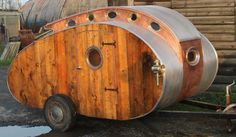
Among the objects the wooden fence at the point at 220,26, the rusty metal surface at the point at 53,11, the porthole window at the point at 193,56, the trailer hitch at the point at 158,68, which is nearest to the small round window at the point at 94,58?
the trailer hitch at the point at 158,68

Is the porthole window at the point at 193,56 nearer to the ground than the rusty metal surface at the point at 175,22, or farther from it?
nearer to the ground

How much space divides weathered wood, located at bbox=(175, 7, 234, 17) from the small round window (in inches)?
168

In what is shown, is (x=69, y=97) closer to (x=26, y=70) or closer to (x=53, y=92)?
(x=53, y=92)

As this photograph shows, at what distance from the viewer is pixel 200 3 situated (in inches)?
Answer: 425

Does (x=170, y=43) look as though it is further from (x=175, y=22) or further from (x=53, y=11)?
(x=53, y=11)

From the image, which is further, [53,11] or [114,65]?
[53,11]

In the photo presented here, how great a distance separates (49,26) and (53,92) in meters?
1.24

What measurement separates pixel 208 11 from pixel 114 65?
4469mm

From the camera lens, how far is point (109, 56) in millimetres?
7137

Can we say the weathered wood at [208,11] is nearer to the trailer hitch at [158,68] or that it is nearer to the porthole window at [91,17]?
the porthole window at [91,17]

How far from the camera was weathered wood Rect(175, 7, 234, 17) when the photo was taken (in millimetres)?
10570

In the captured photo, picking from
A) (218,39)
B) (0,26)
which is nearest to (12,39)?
(0,26)

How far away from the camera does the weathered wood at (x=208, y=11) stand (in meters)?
10.6

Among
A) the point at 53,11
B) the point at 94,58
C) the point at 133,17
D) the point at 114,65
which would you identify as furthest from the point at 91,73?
the point at 53,11
